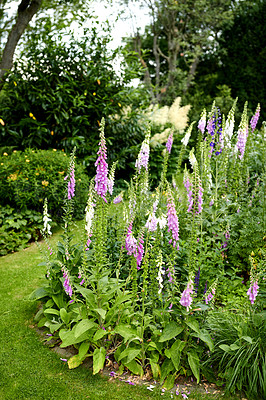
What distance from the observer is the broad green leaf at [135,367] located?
2816 mm

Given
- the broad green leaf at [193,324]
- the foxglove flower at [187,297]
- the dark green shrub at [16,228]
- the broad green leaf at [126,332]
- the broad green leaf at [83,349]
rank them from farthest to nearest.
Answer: the dark green shrub at [16,228] → the broad green leaf at [83,349] → the broad green leaf at [126,332] → the broad green leaf at [193,324] → the foxglove flower at [187,297]

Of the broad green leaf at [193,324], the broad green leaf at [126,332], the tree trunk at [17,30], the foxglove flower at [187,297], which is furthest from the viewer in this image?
the tree trunk at [17,30]

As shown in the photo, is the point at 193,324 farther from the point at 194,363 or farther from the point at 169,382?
the point at 169,382

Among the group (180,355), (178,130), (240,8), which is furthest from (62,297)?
(240,8)

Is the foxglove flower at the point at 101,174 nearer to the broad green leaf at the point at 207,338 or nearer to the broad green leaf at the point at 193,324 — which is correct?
the broad green leaf at the point at 193,324

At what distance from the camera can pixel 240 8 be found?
14.7 metres

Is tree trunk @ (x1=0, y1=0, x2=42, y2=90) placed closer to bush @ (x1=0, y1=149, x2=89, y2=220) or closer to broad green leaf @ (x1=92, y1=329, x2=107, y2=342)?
bush @ (x1=0, y1=149, x2=89, y2=220)

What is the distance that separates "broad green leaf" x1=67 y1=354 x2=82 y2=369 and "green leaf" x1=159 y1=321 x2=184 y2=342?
720 mm

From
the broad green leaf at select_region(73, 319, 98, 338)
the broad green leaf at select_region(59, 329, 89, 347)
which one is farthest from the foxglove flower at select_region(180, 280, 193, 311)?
the broad green leaf at select_region(59, 329, 89, 347)

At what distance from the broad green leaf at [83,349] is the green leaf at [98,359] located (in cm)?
8

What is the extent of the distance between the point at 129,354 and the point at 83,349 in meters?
0.40

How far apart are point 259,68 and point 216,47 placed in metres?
2.69

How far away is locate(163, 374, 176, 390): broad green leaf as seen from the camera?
106 inches

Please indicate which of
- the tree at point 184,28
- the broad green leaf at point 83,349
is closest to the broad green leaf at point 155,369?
the broad green leaf at point 83,349
